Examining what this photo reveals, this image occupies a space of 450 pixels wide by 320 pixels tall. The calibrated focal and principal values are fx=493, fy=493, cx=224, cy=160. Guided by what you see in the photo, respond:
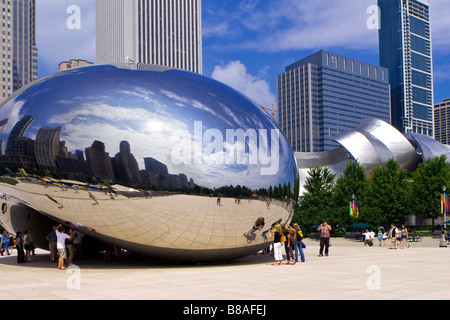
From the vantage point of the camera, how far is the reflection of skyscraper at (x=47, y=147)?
12570 millimetres

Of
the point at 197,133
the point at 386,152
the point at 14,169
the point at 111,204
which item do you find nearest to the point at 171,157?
the point at 197,133

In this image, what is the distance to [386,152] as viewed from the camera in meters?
61.8

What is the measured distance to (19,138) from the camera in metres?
13.1

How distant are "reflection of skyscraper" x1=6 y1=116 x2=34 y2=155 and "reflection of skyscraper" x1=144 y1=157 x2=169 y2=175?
3433mm

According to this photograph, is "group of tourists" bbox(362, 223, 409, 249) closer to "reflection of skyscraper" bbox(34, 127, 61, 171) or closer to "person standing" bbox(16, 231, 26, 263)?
"person standing" bbox(16, 231, 26, 263)

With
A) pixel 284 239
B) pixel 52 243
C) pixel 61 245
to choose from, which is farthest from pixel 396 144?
pixel 61 245

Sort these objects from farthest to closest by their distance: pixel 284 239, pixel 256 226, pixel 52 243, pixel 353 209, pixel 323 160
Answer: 1. pixel 323 160
2. pixel 353 209
3. pixel 52 243
4. pixel 284 239
5. pixel 256 226

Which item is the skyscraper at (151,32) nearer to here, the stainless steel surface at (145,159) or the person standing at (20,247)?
the person standing at (20,247)

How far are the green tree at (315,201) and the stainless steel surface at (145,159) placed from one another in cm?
3692

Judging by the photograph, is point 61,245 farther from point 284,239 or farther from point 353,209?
point 353,209

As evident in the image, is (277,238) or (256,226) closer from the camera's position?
(256,226)

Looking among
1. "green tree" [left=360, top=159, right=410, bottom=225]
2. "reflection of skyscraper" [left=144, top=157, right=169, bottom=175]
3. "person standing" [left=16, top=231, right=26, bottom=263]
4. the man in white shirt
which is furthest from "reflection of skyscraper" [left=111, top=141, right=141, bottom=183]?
"green tree" [left=360, top=159, right=410, bottom=225]

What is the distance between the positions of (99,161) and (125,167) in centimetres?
68

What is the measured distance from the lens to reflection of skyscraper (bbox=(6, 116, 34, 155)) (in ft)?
42.9
